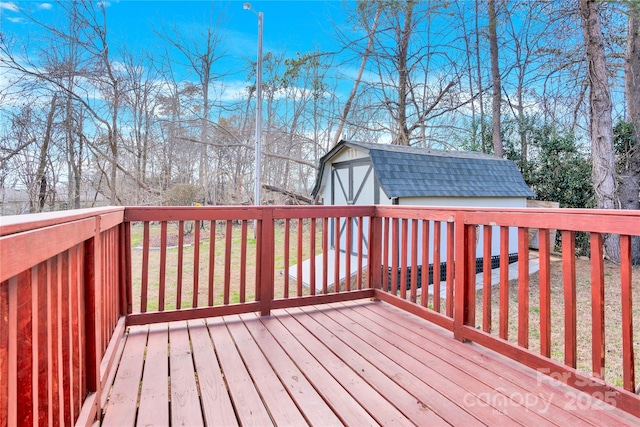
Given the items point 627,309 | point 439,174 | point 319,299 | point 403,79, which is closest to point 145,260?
point 319,299

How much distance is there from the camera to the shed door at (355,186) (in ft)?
24.1

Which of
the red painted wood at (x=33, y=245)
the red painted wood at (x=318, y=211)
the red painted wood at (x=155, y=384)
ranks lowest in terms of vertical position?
the red painted wood at (x=155, y=384)

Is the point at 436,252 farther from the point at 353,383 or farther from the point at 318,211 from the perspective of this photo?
the point at 353,383

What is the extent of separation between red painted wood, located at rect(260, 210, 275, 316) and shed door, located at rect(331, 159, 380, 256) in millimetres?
4078

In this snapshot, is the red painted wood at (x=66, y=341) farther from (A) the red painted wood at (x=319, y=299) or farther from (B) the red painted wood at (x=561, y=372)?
(B) the red painted wood at (x=561, y=372)

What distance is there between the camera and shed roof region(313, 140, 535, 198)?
6859mm

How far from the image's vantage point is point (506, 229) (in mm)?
2092

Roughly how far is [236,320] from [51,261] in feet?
6.02

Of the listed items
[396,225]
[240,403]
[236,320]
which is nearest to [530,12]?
→ [396,225]

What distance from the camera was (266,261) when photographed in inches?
111

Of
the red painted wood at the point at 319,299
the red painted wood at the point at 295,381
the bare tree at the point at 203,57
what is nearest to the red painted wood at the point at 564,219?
the red painted wood at the point at 319,299

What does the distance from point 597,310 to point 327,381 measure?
52.4 inches

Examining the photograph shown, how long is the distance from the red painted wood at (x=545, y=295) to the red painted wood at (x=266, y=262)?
1.84m

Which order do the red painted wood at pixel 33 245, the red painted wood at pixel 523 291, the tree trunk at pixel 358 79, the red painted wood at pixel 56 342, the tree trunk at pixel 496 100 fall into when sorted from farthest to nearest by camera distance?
the tree trunk at pixel 358 79 < the tree trunk at pixel 496 100 < the red painted wood at pixel 523 291 < the red painted wood at pixel 56 342 < the red painted wood at pixel 33 245
